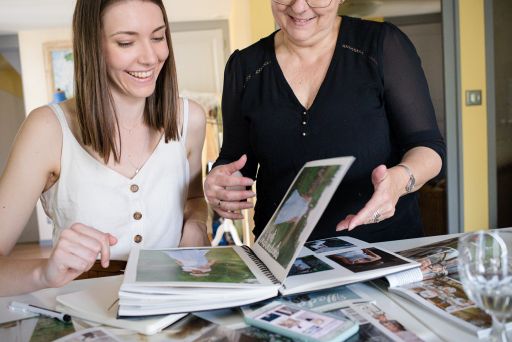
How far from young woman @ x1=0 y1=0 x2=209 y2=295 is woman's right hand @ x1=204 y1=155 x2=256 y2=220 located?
0.18 m

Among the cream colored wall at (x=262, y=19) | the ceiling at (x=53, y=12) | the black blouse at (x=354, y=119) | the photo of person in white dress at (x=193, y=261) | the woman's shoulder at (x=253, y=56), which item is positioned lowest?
the photo of person in white dress at (x=193, y=261)

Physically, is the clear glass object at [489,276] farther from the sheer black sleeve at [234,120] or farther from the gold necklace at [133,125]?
the gold necklace at [133,125]

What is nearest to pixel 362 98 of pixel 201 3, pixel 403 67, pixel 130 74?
pixel 403 67

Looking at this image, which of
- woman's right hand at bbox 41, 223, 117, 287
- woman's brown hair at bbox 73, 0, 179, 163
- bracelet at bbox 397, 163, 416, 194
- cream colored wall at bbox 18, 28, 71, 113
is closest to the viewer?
woman's right hand at bbox 41, 223, 117, 287

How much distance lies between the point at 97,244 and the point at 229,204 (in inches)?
17.0

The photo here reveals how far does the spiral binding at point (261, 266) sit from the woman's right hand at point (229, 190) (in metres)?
0.18

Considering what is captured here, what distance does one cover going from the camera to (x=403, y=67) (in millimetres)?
1372

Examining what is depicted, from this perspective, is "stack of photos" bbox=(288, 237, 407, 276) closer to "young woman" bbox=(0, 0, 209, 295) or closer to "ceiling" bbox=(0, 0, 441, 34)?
"young woman" bbox=(0, 0, 209, 295)

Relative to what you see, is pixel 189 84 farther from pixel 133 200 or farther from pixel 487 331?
pixel 487 331

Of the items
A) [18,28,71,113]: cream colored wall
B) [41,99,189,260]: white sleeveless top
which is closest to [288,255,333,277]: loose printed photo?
[41,99,189,260]: white sleeveless top

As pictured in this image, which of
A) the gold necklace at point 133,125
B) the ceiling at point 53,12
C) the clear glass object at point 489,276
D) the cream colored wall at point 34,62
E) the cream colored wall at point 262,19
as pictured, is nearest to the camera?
the clear glass object at point 489,276

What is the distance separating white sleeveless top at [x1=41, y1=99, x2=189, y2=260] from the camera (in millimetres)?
1356

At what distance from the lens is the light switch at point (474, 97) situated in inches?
140

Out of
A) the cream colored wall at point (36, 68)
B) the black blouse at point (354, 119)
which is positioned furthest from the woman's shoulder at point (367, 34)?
the cream colored wall at point (36, 68)
